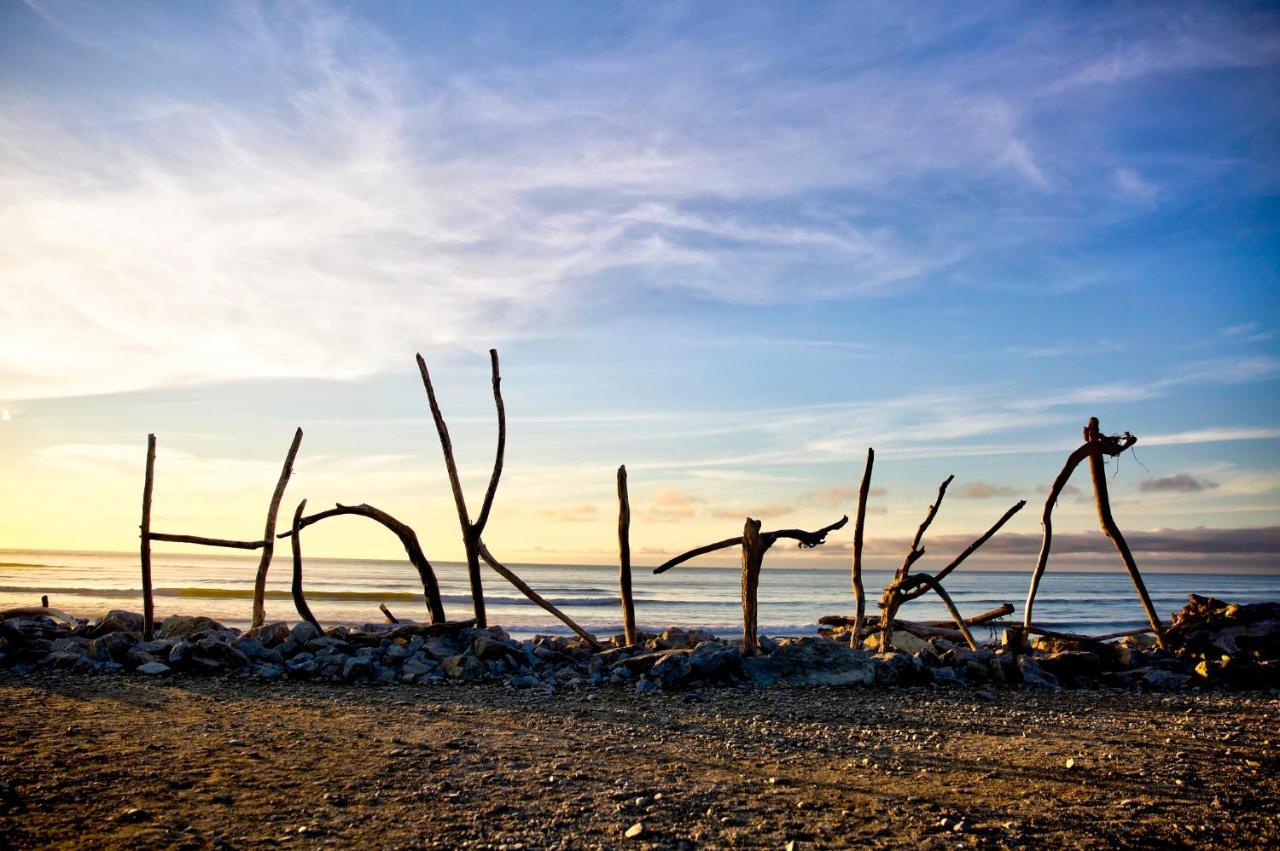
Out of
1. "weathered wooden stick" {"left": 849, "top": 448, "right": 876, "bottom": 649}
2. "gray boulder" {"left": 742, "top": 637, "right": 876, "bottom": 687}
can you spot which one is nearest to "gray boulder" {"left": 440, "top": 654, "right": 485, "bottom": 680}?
"gray boulder" {"left": 742, "top": 637, "right": 876, "bottom": 687}

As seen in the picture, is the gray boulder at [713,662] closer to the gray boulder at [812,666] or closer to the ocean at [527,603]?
the gray boulder at [812,666]

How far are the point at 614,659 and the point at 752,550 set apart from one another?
2.33 meters

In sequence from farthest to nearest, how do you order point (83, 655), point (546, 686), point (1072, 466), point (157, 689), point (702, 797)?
point (1072, 466) → point (83, 655) → point (546, 686) → point (157, 689) → point (702, 797)

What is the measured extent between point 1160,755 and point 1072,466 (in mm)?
6324

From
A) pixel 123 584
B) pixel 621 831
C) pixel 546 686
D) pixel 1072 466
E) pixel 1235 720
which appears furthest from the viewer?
pixel 123 584

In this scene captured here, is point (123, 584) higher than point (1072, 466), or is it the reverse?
point (1072, 466)

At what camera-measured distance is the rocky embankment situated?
10734 mm

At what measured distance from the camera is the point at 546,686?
1041 cm

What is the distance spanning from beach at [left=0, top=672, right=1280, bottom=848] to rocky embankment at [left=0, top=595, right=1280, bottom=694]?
2.48 ft

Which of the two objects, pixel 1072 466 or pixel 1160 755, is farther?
pixel 1072 466

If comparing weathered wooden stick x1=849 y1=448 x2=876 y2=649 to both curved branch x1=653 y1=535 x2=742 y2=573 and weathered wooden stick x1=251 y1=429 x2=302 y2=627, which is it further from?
weathered wooden stick x1=251 y1=429 x2=302 y2=627

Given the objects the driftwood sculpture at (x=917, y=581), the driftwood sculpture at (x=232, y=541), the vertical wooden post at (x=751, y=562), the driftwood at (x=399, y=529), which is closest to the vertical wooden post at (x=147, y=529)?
the driftwood sculpture at (x=232, y=541)

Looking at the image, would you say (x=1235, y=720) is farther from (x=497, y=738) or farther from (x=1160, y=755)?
(x=497, y=738)

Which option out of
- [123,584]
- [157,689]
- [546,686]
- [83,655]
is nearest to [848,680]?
[546,686]
